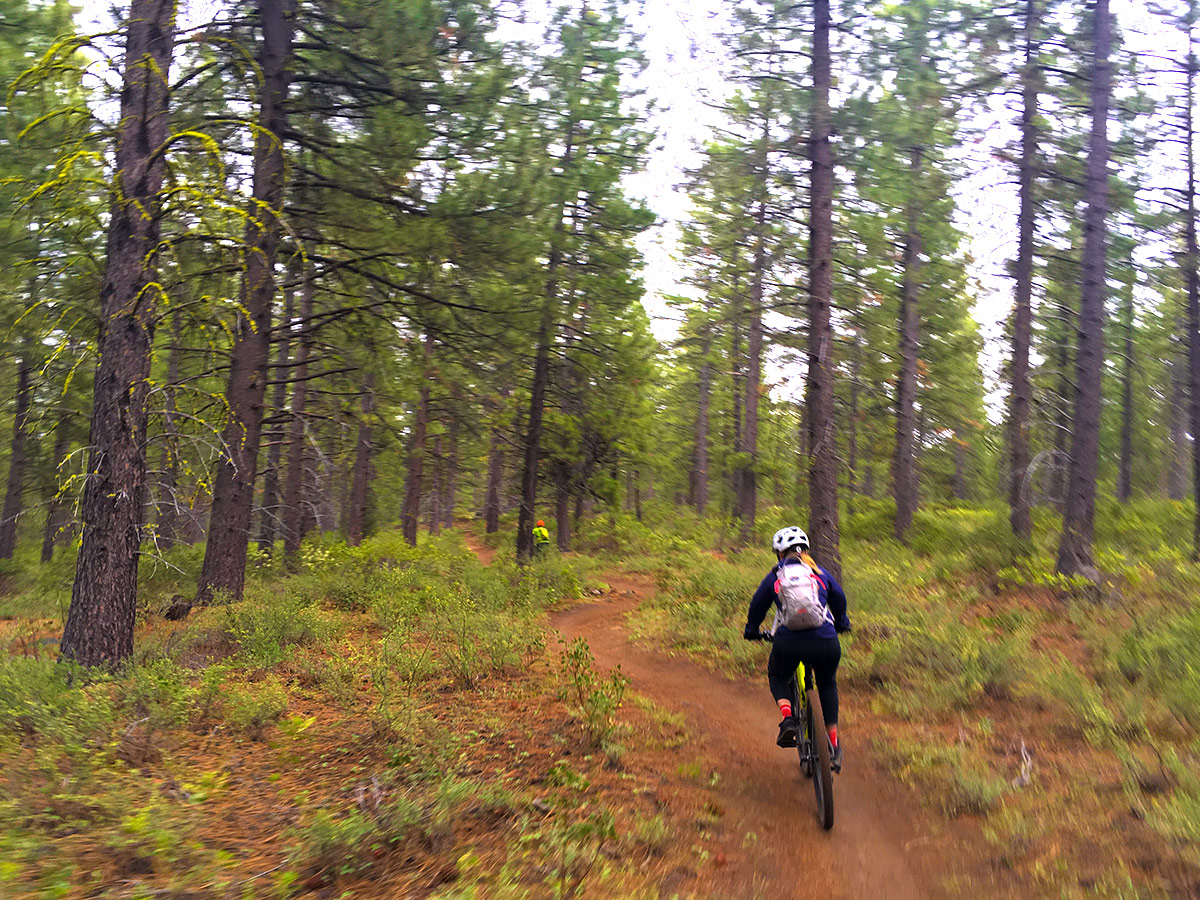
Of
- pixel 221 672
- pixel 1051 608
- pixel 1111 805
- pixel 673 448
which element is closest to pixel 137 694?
pixel 221 672

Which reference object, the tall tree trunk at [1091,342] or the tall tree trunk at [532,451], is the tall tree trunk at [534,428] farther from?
the tall tree trunk at [1091,342]

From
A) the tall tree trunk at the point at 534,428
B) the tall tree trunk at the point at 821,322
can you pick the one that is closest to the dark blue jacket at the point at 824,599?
the tall tree trunk at the point at 821,322

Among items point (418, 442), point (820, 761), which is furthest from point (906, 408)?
point (820, 761)

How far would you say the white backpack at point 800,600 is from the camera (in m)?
5.38

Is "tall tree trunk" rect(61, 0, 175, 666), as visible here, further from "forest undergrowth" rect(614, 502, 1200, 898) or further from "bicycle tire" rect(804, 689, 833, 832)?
"forest undergrowth" rect(614, 502, 1200, 898)

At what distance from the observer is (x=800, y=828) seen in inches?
204

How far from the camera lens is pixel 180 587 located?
1327 cm

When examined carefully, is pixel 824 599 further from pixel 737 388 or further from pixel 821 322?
pixel 737 388

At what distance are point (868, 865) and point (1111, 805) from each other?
76.0 inches

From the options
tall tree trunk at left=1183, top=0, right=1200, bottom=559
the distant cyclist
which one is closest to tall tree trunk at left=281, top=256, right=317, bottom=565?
the distant cyclist

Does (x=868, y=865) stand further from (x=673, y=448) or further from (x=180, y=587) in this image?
(x=673, y=448)

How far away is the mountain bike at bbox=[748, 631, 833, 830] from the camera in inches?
200

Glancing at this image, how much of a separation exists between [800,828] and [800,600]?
1.61 m

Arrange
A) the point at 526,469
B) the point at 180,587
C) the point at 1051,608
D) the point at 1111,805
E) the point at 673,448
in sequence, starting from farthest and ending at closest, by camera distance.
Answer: the point at 673,448 → the point at 526,469 → the point at 180,587 → the point at 1051,608 → the point at 1111,805
